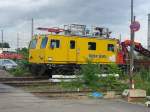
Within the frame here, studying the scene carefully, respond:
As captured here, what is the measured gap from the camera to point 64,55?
31297 mm

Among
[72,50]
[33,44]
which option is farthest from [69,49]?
[33,44]

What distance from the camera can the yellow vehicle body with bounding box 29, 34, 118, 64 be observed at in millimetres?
30766

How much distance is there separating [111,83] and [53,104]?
25.8 feet

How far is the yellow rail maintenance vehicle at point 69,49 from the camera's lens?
101 feet

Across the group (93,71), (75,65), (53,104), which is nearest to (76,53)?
(75,65)

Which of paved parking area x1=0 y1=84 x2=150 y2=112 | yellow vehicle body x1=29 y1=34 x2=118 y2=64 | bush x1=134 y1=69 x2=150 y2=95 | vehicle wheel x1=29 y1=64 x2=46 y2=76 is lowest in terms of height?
paved parking area x1=0 y1=84 x2=150 y2=112

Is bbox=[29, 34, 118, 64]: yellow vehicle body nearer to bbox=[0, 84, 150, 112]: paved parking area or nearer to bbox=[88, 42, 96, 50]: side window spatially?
bbox=[88, 42, 96, 50]: side window

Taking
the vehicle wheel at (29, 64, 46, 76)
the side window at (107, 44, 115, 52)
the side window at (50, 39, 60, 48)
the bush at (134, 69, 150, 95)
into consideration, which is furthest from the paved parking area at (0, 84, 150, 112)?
the side window at (107, 44, 115, 52)

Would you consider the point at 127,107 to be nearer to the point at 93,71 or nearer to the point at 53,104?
the point at 53,104

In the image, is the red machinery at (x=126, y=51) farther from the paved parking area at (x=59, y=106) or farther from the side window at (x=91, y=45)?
the paved parking area at (x=59, y=106)

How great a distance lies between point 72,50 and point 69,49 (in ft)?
1.02

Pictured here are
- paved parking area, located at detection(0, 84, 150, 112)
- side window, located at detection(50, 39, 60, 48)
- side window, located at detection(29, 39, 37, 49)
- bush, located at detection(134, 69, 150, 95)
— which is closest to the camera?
paved parking area, located at detection(0, 84, 150, 112)

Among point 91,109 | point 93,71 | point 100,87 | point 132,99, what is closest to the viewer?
A: point 91,109

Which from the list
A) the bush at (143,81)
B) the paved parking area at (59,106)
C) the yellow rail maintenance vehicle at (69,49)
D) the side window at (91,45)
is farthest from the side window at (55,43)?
the paved parking area at (59,106)
